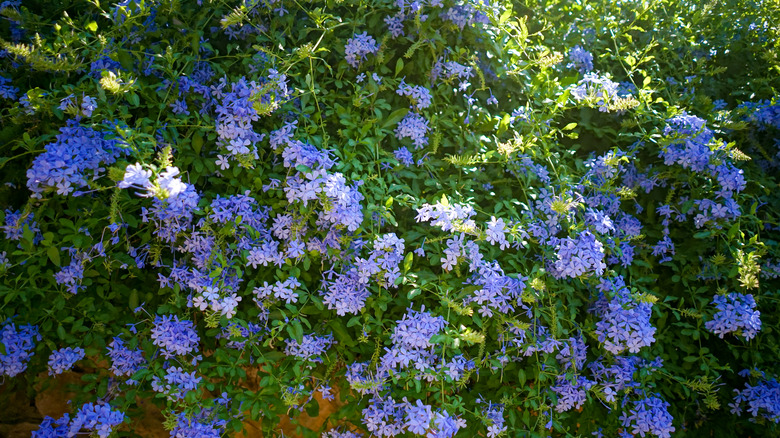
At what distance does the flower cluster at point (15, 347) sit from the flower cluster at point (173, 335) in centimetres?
38

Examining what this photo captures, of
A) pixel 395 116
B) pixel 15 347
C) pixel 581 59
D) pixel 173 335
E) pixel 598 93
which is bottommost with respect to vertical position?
pixel 15 347

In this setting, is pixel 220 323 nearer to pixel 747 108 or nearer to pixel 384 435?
pixel 384 435

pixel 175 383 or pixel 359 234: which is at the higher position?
pixel 359 234

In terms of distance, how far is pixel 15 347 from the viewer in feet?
5.36

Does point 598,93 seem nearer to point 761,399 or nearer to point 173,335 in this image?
point 761,399

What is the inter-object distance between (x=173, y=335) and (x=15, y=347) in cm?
47

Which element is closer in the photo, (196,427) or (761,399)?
(196,427)

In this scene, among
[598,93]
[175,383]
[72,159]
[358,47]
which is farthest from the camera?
[598,93]

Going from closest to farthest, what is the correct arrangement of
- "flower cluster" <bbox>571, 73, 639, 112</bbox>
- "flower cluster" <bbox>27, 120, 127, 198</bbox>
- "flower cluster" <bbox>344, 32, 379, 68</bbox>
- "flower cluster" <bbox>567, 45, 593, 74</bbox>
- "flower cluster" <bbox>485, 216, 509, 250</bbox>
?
"flower cluster" <bbox>27, 120, 127, 198</bbox>
"flower cluster" <bbox>485, 216, 509, 250</bbox>
"flower cluster" <bbox>344, 32, 379, 68</bbox>
"flower cluster" <bbox>571, 73, 639, 112</bbox>
"flower cluster" <bbox>567, 45, 593, 74</bbox>

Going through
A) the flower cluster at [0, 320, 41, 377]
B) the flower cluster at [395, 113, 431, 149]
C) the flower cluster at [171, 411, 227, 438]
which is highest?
the flower cluster at [395, 113, 431, 149]

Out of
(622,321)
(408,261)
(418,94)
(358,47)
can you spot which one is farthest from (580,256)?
(358,47)

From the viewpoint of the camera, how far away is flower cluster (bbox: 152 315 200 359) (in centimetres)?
163

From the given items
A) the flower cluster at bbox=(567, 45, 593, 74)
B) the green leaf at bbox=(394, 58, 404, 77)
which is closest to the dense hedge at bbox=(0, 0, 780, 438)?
the green leaf at bbox=(394, 58, 404, 77)

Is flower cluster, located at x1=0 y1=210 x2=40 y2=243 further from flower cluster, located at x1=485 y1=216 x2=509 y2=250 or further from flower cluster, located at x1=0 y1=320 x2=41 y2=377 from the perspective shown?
flower cluster, located at x1=485 y1=216 x2=509 y2=250
